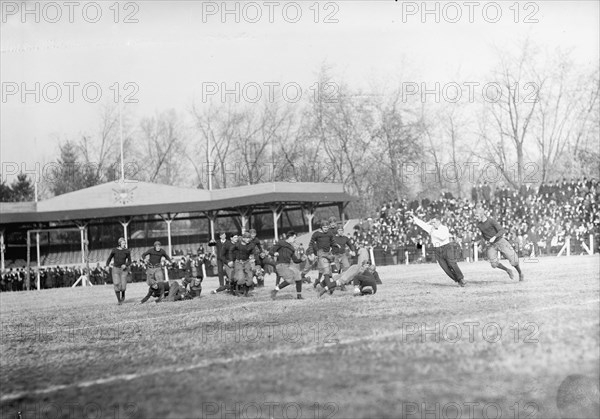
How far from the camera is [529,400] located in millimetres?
5906

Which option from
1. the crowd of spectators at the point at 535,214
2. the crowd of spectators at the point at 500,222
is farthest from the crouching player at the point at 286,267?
the crowd of spectators at the point at 535,214

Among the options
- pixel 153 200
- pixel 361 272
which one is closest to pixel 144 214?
pixel 153 200

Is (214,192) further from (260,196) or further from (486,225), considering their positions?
(486,225)

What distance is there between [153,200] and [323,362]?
43446 mm

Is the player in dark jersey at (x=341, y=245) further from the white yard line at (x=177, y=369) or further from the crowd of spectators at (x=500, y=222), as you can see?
the white yard line at (x=177, y=369)

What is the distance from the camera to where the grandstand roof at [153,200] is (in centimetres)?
4447

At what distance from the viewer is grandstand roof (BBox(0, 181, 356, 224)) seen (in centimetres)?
4447

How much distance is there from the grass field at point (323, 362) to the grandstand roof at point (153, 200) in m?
31.1

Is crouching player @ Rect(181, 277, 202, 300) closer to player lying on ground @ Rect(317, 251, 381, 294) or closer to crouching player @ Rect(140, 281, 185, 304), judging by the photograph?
crouching player @ Rect(140, 281, 185, 304)

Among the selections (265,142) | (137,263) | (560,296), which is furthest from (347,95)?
(560,296)

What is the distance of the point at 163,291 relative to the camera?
2022 centimetres

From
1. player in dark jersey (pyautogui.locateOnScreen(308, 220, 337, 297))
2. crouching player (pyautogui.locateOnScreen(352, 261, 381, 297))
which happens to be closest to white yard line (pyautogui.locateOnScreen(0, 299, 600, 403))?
crouching player (pyautogui.locateOnScreen(352, 261, 381, 297))

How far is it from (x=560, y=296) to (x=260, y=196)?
106 ft

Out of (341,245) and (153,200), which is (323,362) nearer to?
(341,245)
